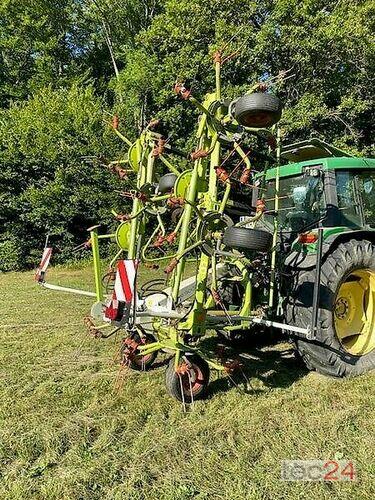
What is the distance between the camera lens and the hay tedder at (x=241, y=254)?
3.48 m

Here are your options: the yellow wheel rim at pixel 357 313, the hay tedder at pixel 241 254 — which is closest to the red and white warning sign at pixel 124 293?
the hay tedder at pixel 241 254

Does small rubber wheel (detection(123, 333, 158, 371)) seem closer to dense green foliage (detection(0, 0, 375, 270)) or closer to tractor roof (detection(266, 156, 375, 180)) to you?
tractor roof (detection(266, 156, 375, 180))

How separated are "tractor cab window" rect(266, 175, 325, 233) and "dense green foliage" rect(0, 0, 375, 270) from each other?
892 cm

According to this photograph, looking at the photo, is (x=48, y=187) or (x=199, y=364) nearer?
(x=199, y=364)

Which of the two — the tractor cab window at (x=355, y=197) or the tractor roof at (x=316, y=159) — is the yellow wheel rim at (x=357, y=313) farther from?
the tractor roof at (x=316, y=159)

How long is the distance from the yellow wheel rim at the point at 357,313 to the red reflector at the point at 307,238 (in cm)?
Answer: 66

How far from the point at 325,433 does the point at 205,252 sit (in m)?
1.53

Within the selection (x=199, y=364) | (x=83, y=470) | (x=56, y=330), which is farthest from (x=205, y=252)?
(x=56, y=330)

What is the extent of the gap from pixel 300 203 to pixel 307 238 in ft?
2.09

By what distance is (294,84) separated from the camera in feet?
48.8

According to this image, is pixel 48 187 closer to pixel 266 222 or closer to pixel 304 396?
pixel 266 222

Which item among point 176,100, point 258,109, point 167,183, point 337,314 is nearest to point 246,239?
point 258,109

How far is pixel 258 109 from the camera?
129 inches

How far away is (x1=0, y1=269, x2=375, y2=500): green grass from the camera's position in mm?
2539
